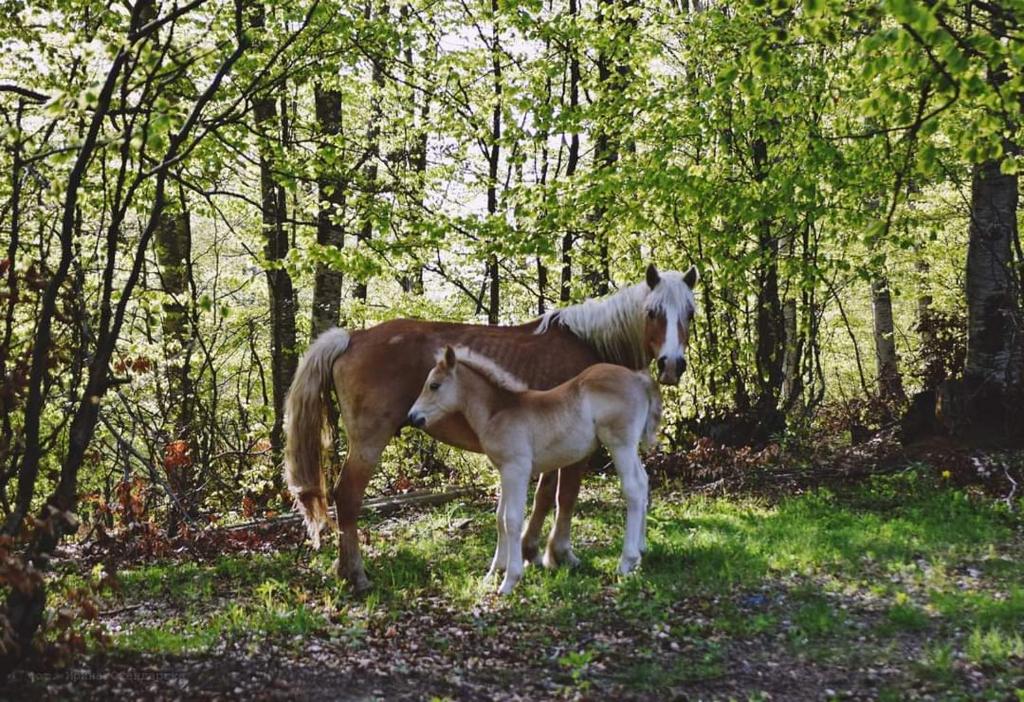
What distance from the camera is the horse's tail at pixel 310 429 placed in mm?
7887

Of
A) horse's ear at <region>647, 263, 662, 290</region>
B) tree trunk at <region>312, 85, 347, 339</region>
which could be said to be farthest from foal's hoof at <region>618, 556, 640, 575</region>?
tree trunk at <region>312, 85, 347, 339</region>

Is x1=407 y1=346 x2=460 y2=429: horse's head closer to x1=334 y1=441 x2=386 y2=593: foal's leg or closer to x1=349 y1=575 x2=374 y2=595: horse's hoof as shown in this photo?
x1=334 y1=441 x2=386 y2=593: foal's leg

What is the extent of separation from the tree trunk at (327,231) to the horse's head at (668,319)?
6360 millimetres

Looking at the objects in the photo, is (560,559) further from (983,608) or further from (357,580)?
(983,608)

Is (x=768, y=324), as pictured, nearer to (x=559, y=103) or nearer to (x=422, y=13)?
(x=559, y=103)

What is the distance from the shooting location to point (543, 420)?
7031 mm

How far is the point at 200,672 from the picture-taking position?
5.01m

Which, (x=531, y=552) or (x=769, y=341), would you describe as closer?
(x=531, y=552)

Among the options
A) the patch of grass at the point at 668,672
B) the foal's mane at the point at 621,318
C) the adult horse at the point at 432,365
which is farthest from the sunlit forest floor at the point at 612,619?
the foal's mane at the point at 621,318

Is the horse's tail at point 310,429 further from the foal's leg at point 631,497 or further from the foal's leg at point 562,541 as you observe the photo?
the foal's leg at point 631,497

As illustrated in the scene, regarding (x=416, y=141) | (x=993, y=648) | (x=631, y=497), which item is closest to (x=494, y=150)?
(x=416, y=141)

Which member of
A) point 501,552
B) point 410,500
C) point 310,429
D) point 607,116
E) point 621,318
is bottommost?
point 410,500

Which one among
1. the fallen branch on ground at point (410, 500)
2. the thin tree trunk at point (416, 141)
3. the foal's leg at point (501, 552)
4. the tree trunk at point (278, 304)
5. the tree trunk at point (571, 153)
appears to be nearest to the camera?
the foal's leg at point (501, 552)

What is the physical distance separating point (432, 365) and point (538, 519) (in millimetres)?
1682
